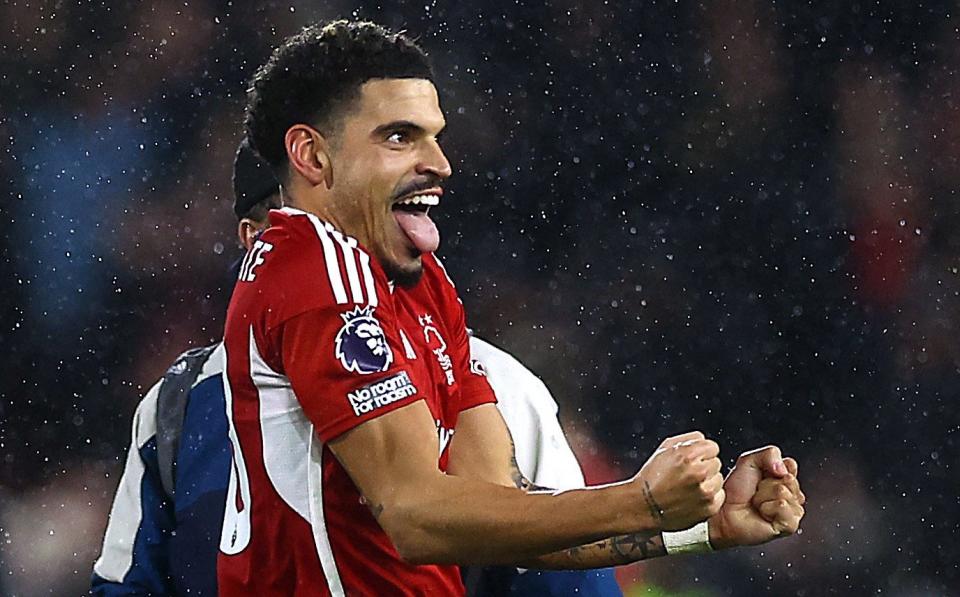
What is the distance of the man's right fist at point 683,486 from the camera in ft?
5.46

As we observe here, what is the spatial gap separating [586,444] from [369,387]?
2720 mm

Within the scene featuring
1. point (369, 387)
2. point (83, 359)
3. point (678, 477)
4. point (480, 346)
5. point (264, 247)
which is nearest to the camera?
point (678, 477)

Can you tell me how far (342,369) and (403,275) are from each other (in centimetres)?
30

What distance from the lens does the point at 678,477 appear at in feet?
5.46

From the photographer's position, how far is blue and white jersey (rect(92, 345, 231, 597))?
8.67 ft

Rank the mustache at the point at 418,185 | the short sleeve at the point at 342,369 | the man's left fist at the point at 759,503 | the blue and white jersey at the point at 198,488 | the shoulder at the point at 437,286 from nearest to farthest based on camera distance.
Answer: the short sleeve at the point at 342,369 < the man's left fist at the point at 759,503 < the mustache at the point at 418,185 < the shoulder at the point at 437,286 < the blue and white jersey at the point at 198,488

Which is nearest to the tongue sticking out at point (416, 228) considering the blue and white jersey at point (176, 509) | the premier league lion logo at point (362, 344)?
the premier league lion logo at point (362, 344)

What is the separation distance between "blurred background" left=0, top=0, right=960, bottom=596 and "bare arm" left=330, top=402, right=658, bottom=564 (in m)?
2.66

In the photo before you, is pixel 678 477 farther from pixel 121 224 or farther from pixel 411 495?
pixel 121 224

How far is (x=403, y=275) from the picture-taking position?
2.06m

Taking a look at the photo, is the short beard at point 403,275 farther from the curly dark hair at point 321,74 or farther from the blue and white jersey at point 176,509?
the blue and white jersey at point 176,509

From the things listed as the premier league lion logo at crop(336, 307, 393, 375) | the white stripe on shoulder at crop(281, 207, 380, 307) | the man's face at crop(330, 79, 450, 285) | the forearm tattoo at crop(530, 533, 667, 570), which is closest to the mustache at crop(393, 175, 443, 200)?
the man's face at crop(330, 79, 450, 285)

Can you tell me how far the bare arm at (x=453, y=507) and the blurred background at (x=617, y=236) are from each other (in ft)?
8.74

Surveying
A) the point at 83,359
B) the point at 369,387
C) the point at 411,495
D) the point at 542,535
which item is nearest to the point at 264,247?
the point at 369,387
